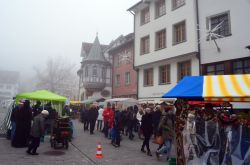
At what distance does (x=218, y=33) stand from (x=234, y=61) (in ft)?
7.95

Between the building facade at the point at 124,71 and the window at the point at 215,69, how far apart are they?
1179cm

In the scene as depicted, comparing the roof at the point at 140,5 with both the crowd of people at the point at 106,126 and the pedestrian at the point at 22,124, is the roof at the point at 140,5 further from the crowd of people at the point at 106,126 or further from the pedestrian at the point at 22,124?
the pedestrian at the point at 22,124

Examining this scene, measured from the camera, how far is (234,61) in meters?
17.2

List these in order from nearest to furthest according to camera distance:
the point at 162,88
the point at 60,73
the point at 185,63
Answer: the point at 185,63, the point at 162,88, the point at 60,73

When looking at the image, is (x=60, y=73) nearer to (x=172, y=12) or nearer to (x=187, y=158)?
(x=172, y=12)

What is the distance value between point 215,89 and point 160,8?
58.3 ft

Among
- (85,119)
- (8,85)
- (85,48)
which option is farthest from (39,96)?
(8,85)

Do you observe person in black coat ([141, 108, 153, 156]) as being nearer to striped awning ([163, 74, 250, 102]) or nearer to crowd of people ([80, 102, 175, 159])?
crowd of people ([80, 102, 175, 159])

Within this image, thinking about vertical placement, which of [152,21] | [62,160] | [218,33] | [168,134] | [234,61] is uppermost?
[152,21]

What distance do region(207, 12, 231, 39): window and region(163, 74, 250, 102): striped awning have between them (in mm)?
10066

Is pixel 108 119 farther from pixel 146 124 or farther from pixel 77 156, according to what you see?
pixel 77 156

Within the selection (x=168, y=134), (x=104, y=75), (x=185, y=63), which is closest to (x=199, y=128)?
(x=168, y=134)

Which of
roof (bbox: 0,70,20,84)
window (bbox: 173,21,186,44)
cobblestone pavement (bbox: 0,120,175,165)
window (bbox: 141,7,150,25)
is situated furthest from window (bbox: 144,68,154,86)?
roof (bbox: 0,70,20,84)

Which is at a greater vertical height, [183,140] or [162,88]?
[162,88]
